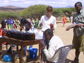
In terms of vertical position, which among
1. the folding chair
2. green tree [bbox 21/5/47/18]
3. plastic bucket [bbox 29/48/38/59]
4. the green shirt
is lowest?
plastic bucket [bbox 29/48/38/59]

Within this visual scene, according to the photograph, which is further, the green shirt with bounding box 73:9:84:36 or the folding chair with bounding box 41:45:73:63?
the green shirt with bounding box 73:9:84:36

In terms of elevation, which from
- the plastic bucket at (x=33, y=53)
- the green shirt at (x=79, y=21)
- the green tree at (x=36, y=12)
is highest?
the green tree at (x=36, y=12)

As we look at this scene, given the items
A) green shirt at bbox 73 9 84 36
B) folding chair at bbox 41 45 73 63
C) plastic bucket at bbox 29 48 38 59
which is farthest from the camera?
plastic bucket at bbox 29 48 38 59

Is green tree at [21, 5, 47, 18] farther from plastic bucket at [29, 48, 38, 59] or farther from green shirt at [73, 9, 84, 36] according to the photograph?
green shirt at [73, 9, 84, 36]

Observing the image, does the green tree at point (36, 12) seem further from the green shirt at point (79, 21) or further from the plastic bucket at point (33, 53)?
the green shirt at point (79, 21)

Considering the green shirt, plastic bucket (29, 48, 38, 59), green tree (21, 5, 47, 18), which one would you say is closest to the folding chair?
the green shirt

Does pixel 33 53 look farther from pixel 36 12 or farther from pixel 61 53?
pixel 36 12

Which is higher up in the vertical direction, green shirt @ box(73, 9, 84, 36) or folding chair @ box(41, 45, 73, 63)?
green shirt @ box(73, 9, 84, 36)

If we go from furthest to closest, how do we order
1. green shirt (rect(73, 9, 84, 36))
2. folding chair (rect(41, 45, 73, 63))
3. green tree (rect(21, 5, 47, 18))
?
1. green tree (rect(21, 5, 47, 18))
2. green shirt (rect(73, 9, 84, 36))
3. folding chair (rect(41, 45, 73, 63))

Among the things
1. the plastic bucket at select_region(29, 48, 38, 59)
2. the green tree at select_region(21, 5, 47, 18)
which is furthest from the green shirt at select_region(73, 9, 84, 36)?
the green tree at select_region(21, 5, 47, 18)

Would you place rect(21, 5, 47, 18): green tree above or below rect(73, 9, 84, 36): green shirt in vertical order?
above

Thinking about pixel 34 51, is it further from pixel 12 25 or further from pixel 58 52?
pixel 12 25

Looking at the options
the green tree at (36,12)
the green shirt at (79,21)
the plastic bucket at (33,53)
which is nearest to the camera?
the green shirt at (79,21)

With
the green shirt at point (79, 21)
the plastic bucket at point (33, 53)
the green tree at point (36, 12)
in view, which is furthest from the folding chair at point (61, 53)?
the green tree at point (36, 12)
